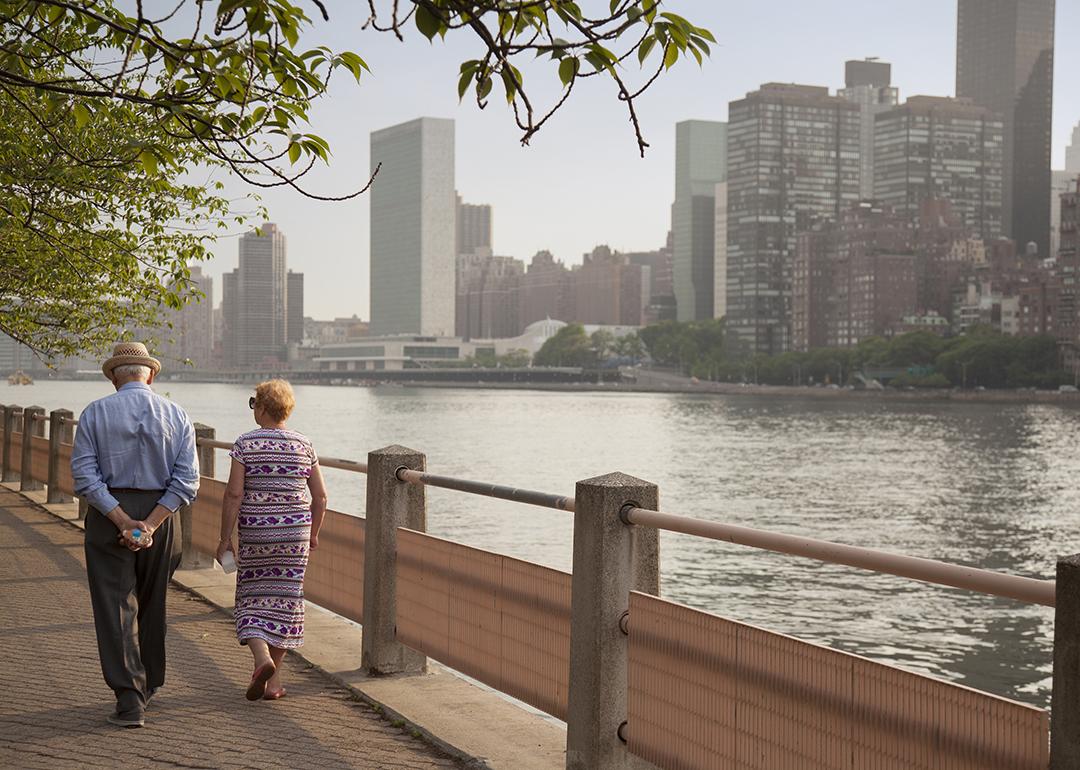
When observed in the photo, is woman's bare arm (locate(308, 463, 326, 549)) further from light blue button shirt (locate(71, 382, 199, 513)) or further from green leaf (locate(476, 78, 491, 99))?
green leaf (locate(476, 78, 491, 99))

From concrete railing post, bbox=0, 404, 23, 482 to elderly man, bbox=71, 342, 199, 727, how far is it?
17193 mm

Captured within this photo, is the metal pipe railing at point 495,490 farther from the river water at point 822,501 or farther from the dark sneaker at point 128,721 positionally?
the river water at point 822,501

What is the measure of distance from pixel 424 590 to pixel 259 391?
1.46 meters

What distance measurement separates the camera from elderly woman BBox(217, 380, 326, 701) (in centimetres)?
720

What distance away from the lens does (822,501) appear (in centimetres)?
5341

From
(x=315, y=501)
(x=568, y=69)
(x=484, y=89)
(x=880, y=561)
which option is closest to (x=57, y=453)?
(x=315, y=501)

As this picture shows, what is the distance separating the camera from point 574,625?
19.3 ft

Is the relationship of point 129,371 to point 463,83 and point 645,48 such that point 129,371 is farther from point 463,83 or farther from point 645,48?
point 645,48

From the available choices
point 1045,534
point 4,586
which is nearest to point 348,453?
point 1045,534

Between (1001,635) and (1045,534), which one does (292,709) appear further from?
(1045,534)

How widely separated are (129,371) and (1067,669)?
4.79 metres

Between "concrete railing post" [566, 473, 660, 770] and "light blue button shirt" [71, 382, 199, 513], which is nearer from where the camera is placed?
"concrete railing post" [566, 473, 660, 770]

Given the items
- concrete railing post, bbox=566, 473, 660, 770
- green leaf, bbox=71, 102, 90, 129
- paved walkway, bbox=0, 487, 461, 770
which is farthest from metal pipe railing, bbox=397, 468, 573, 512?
green leaf, bbox=71, 102, 90, 129

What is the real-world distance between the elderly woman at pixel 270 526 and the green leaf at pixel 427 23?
3.12m
